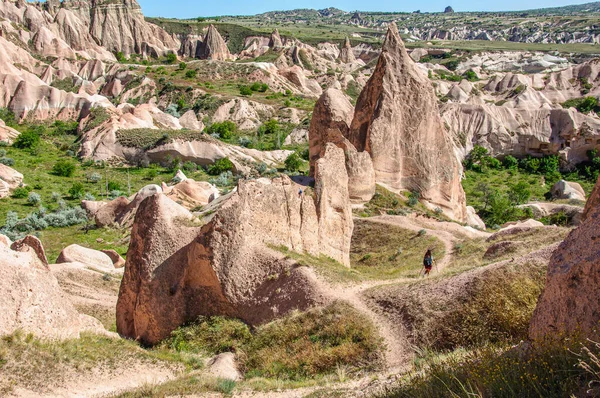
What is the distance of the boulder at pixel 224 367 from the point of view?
1201cm

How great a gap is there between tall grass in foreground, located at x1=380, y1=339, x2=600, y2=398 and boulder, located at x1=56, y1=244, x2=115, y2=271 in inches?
879

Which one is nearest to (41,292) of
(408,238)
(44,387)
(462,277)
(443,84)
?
(44,387)

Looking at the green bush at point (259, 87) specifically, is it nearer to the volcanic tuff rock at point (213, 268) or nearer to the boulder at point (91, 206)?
the boulder at point (91, 206)

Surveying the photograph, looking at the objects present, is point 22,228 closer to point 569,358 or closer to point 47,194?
point 47,194

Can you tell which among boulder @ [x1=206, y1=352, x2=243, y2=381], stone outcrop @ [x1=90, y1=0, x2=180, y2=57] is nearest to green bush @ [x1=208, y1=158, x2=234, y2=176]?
boulder @ [x1=206, y1=352, x2=243, y2=381]

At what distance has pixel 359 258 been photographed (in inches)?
1035

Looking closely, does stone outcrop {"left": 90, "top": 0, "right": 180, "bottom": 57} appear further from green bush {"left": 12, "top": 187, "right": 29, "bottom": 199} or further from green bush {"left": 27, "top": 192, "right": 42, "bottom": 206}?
green bush {"left": 27, "top": 192, "right": 42, "bottom": 206}

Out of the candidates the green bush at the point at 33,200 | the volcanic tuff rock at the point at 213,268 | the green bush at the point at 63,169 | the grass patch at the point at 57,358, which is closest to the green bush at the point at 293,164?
the green bush at the point at 63,169

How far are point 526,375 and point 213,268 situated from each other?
10204mm

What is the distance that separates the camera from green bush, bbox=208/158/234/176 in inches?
1972

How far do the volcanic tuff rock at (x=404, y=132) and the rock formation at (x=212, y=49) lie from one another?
90.0 meters

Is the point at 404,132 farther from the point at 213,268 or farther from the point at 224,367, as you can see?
the point at 224,367

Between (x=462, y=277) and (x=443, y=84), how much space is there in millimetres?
92514

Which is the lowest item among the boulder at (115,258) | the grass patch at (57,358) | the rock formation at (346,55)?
the boulder at (115,258)
